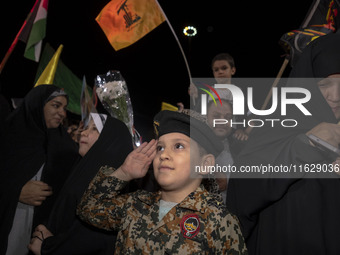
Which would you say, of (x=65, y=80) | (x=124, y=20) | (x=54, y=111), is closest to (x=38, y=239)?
(x=54, y=111)

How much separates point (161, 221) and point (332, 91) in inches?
48.9

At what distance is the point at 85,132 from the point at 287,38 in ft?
6.68

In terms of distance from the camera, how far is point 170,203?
2021 millimetres

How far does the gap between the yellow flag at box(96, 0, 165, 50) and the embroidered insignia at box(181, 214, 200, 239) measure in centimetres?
396

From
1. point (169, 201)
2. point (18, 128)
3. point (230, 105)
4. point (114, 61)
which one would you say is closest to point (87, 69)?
point (114, 61)

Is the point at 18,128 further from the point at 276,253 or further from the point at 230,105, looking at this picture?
the point at 276,253

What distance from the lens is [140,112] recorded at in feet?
46.9

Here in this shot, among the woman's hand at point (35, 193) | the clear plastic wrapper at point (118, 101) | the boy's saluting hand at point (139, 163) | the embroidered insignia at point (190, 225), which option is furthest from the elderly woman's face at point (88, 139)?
the embroidered insignia at point (190, 225)

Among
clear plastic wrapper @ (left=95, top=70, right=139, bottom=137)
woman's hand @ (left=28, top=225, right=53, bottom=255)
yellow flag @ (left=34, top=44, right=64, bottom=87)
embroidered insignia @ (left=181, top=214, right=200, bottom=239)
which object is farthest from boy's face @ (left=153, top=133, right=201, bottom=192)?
yellow flag @ (left=34, top=44, right=64, bottom=87)

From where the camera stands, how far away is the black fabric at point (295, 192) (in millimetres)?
1784

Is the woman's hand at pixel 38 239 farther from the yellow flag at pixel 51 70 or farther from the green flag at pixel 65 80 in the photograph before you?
the green flag at pixel 65 80

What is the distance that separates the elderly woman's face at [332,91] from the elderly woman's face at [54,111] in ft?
9.85

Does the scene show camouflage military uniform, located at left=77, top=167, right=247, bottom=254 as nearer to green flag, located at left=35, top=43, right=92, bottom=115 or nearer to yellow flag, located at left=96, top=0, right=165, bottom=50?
yellow flag, located at left=96, top=0, right=165, bottom=50

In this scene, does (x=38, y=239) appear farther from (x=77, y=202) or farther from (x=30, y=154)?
(x=30, y=154)
